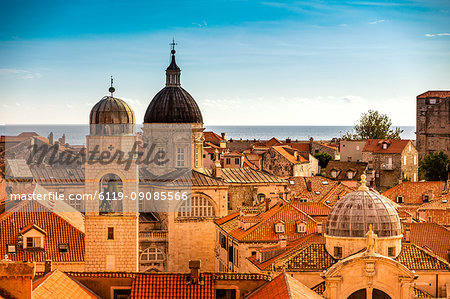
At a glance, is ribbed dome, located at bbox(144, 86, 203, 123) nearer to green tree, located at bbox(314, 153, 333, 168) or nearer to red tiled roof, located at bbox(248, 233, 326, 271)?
red tiled roof, located at bbox(248, 233, 326, 271)

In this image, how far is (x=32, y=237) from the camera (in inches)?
1716

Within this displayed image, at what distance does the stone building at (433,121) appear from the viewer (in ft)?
361

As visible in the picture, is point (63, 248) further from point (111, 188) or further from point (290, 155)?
point (290, 155)

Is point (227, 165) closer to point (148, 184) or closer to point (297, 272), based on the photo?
point (148, 184)

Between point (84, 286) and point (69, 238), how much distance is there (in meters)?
12.9

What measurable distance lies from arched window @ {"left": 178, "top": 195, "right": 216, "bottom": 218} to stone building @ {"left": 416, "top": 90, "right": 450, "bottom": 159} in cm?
5511

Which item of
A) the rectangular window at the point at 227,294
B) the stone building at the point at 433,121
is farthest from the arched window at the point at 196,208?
the stone building at the point at 433,121

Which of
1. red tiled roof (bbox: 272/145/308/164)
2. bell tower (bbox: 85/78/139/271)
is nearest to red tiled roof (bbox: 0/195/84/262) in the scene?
bell tower (bbox: 85/78/139/271)

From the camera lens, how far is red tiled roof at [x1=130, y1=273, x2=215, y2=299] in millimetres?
30453

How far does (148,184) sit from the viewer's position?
63.3m

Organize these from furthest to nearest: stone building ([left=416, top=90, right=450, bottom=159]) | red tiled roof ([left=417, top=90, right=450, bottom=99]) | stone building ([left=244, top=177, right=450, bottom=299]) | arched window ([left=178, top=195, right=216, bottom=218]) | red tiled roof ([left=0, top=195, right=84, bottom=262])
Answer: red tiled roof ([left=417, top=90, right=450, bottom=99]) < stone building ([left=416, top=90, right=450, bottom=159]) < arched window ([left=178, top=195, right=216, bottom=218]) < red tiled roof ([left=0, top=195, right=84, bottom=262]) < stone building ([left=244, top=177, right=450, bottom=299])

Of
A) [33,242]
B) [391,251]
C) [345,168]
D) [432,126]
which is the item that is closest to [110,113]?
[33,242]

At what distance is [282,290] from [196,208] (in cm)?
3367

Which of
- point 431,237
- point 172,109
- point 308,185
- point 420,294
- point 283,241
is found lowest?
point 420,294
